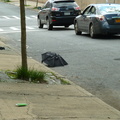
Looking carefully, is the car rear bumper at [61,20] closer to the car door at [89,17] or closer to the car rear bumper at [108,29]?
the car door at [89,17]

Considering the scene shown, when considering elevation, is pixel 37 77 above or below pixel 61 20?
above

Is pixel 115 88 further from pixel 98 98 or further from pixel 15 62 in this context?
pixel 15 62

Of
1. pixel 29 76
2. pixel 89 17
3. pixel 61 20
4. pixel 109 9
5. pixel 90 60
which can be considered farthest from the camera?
pixel 61 20

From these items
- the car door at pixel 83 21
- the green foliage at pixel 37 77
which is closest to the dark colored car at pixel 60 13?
the car door at pixel 83 21

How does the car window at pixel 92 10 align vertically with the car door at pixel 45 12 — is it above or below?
above

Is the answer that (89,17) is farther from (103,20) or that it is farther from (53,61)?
(53,61)

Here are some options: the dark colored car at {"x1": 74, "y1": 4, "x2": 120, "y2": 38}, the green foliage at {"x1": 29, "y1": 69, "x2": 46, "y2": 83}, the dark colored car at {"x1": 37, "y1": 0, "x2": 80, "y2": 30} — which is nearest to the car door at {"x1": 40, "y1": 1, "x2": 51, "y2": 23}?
the dark colored car at {"x1": 37, "y1": 0, "x2": 80, "y2": 30}

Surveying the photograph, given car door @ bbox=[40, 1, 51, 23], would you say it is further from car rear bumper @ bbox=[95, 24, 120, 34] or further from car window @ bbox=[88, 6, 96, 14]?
car rear bumper @ bbox=[95, 24, 120, 34]

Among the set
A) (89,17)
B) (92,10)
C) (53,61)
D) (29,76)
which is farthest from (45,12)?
(29,76)

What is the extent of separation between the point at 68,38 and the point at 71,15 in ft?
21.0

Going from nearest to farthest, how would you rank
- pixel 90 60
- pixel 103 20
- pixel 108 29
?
pixel 90 60 → pixel 108 29 → pixel 103 20

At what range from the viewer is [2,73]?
440 inches

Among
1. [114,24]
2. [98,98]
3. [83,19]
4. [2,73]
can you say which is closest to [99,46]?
[114,24]

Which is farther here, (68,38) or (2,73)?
(68,38)
